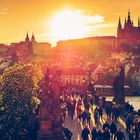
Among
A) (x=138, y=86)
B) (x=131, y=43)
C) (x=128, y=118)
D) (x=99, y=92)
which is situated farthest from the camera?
(x=131, y=43)

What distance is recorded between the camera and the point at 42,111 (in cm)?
2398

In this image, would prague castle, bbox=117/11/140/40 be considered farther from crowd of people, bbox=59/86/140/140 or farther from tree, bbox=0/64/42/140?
tree, bbox=0/64/42/140

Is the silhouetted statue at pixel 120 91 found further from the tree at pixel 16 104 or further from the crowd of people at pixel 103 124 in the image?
the tree at pixel 16 104

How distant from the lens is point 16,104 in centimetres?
3102

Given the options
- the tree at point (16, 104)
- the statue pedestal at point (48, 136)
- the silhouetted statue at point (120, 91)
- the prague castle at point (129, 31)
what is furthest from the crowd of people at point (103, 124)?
the prague castle at point (129, 31)

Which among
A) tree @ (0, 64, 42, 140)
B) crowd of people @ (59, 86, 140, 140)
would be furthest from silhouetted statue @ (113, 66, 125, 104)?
tree @ (0, 64, 42, 140)

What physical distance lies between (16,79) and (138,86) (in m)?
60.1

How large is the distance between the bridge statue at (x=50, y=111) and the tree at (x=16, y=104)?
2723mm

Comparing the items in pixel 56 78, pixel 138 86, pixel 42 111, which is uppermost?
pixel 56 78

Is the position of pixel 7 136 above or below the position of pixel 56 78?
below

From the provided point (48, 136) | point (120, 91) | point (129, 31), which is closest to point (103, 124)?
point (48, 136)

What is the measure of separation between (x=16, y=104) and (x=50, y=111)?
7373mm


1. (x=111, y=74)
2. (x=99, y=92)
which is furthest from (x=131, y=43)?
(x=99, y=92)

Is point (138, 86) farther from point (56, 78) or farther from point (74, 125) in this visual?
point (56, 78)
